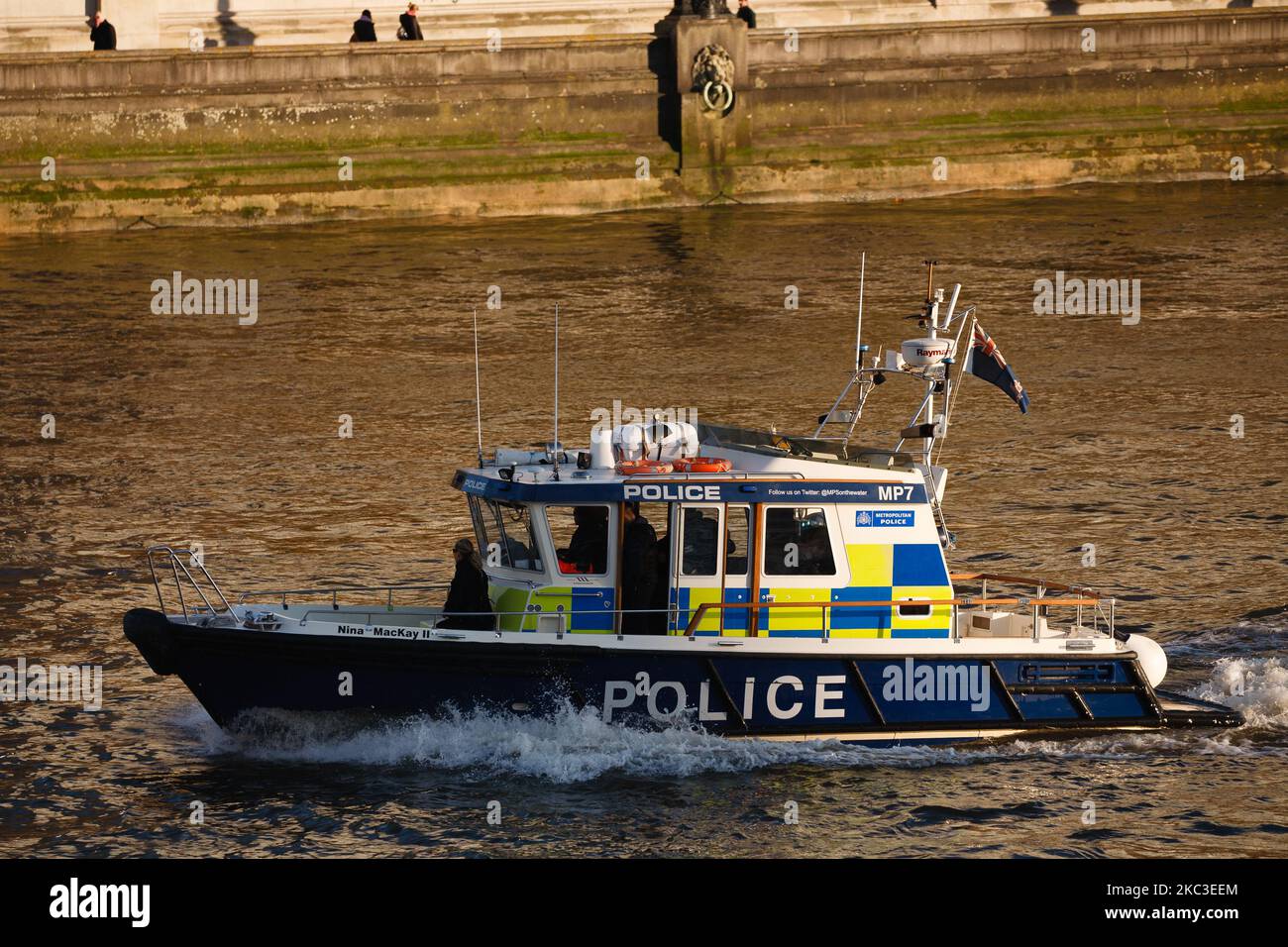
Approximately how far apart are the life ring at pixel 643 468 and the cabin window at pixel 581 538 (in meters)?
0.38

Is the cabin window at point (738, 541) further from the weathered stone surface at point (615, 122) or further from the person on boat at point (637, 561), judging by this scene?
the weathered stone surface at point (615, 122)

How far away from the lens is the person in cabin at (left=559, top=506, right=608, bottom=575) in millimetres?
16250

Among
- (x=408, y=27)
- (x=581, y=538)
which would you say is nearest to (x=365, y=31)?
(x=408, y=27)

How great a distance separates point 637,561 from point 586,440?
10.3m

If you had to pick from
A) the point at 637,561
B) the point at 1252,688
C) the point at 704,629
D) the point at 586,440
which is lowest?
the point at 1252,688

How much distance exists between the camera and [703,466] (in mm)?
16375

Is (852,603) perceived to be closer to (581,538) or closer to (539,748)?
(581,538)

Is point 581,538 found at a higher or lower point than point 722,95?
lower

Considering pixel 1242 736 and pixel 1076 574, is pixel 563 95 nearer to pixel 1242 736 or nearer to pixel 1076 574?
pixel 1076 574

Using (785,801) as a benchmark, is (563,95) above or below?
above

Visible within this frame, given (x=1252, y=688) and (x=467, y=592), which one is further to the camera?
(x=1252, y=688)
